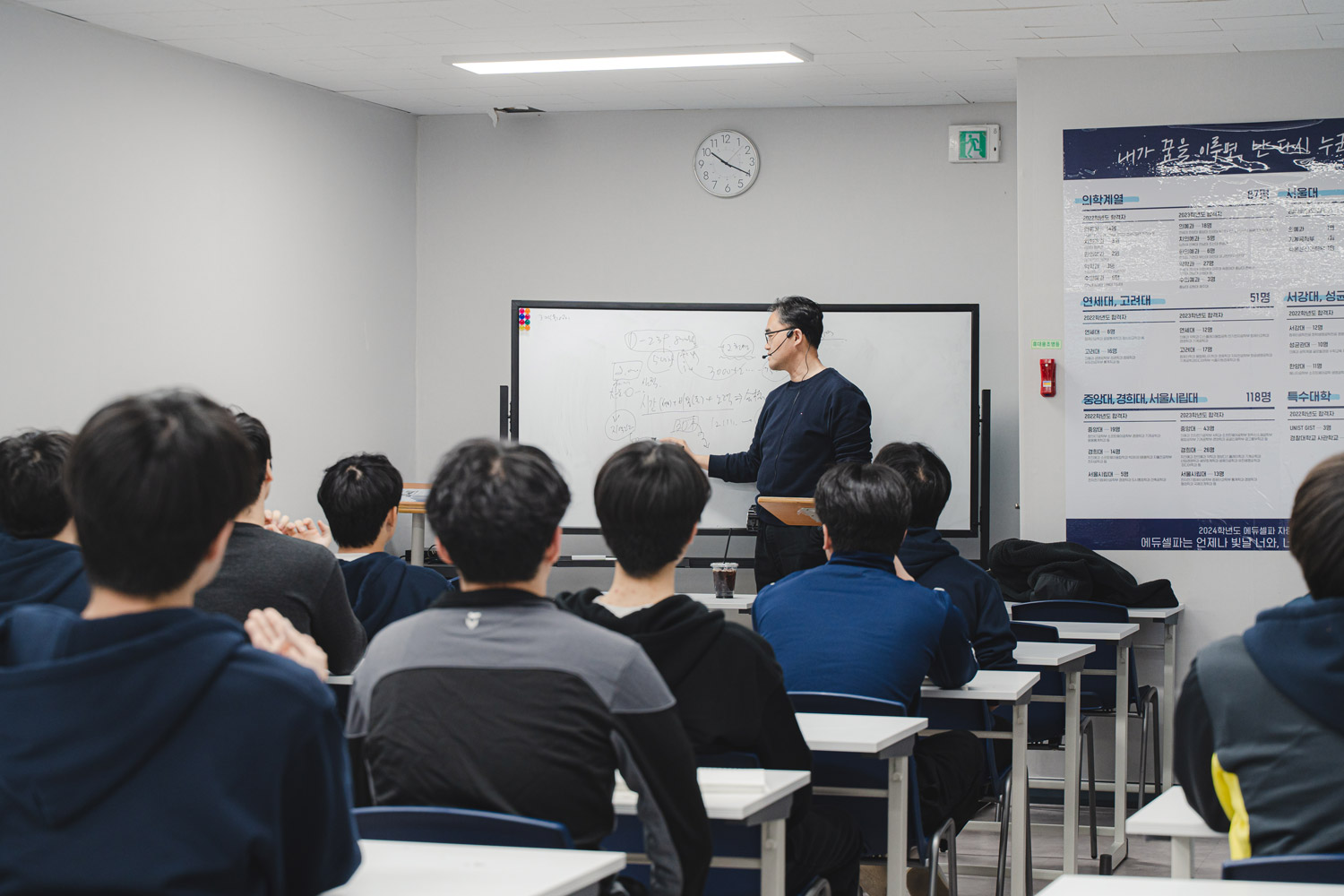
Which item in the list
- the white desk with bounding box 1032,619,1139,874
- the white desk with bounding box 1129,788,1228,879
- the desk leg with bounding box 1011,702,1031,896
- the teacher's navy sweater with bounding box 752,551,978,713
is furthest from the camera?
the white desk with bounding box 1032,619,1139,874

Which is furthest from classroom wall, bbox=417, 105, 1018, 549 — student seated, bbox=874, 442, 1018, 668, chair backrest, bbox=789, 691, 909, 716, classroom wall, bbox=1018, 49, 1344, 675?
chair backrest, bbox=789, 691, 909, 716

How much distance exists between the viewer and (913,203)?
621 cm

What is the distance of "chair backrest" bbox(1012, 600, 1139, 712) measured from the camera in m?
4.70

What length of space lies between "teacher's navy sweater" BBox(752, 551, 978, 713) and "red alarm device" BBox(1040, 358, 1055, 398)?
2483 millimetres

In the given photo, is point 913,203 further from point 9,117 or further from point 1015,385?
point 9,117

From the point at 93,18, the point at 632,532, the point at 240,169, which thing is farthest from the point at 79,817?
A: the point at 240,169

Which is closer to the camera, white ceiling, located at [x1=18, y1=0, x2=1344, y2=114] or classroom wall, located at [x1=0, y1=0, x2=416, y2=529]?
classroom wall, located at [x1=0, y1=0, x2=416, y2=529]

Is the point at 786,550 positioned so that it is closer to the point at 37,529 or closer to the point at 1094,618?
the point at 1094,618

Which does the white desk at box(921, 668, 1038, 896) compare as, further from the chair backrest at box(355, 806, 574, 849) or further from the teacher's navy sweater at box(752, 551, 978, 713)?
the chair backrest at box(355, 806, 574, 849)

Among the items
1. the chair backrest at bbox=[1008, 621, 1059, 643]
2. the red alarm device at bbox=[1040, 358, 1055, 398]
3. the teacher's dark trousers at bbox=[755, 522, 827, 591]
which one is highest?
the red alarm device at bbox=[1040, 358, 1055, 398]

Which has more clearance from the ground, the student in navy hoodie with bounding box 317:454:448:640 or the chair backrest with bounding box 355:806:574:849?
the student in navy hoodie with bounding box 317:454:448:640

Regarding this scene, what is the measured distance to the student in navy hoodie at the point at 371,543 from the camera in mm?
3430

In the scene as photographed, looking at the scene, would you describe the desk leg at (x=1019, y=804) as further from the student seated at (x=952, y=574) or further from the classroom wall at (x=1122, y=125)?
the classroom wall at (x=1122, y=125)

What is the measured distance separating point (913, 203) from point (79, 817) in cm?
541
